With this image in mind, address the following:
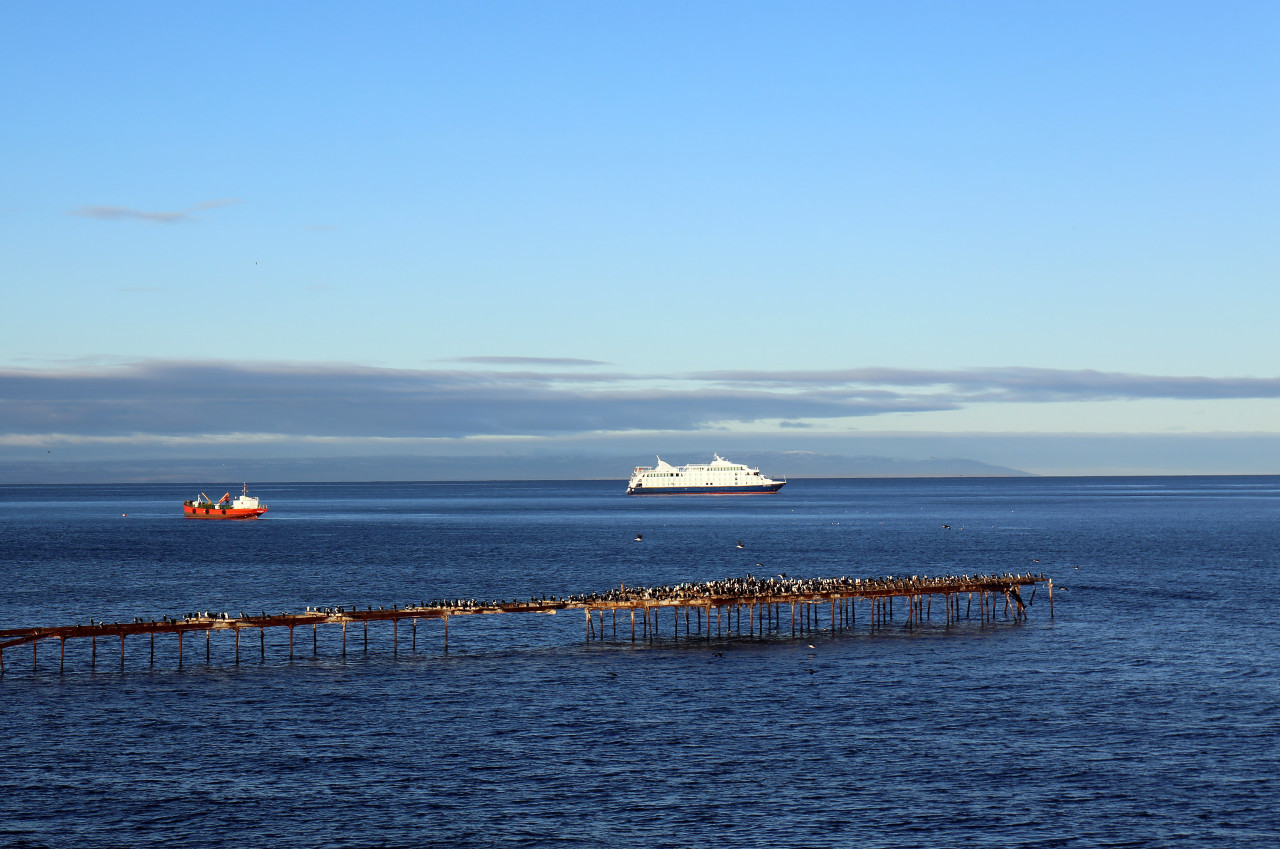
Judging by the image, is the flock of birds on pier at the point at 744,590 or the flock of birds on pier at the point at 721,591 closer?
the flock of birds on pier at the point at 721,591

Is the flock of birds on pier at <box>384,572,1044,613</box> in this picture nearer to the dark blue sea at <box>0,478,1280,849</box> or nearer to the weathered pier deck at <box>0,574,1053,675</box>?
the weathered pier deck at <box>0,574,1053,675</box>

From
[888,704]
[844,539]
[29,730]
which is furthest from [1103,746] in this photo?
[844,539]

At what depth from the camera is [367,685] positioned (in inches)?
2771

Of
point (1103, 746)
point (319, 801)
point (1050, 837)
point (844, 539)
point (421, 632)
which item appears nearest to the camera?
point (1050, 837)

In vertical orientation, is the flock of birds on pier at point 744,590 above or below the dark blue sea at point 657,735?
above

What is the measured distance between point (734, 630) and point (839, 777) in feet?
151

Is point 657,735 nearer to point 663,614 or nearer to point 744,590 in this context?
point 744,590

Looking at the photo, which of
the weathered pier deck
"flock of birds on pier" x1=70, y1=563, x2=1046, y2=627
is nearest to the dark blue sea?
the weathered pier deck

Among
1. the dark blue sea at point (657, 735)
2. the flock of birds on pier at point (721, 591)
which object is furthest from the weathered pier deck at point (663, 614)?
the dark blue sea at point (657, 735)

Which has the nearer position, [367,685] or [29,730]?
[29,730]

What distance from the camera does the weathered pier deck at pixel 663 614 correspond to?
7606cm

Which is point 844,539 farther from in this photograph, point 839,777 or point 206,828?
point 206,828

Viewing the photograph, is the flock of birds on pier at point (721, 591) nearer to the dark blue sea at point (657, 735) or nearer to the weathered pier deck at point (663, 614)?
the weathered pier deck at point (663, 614)

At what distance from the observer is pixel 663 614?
10738 cm
